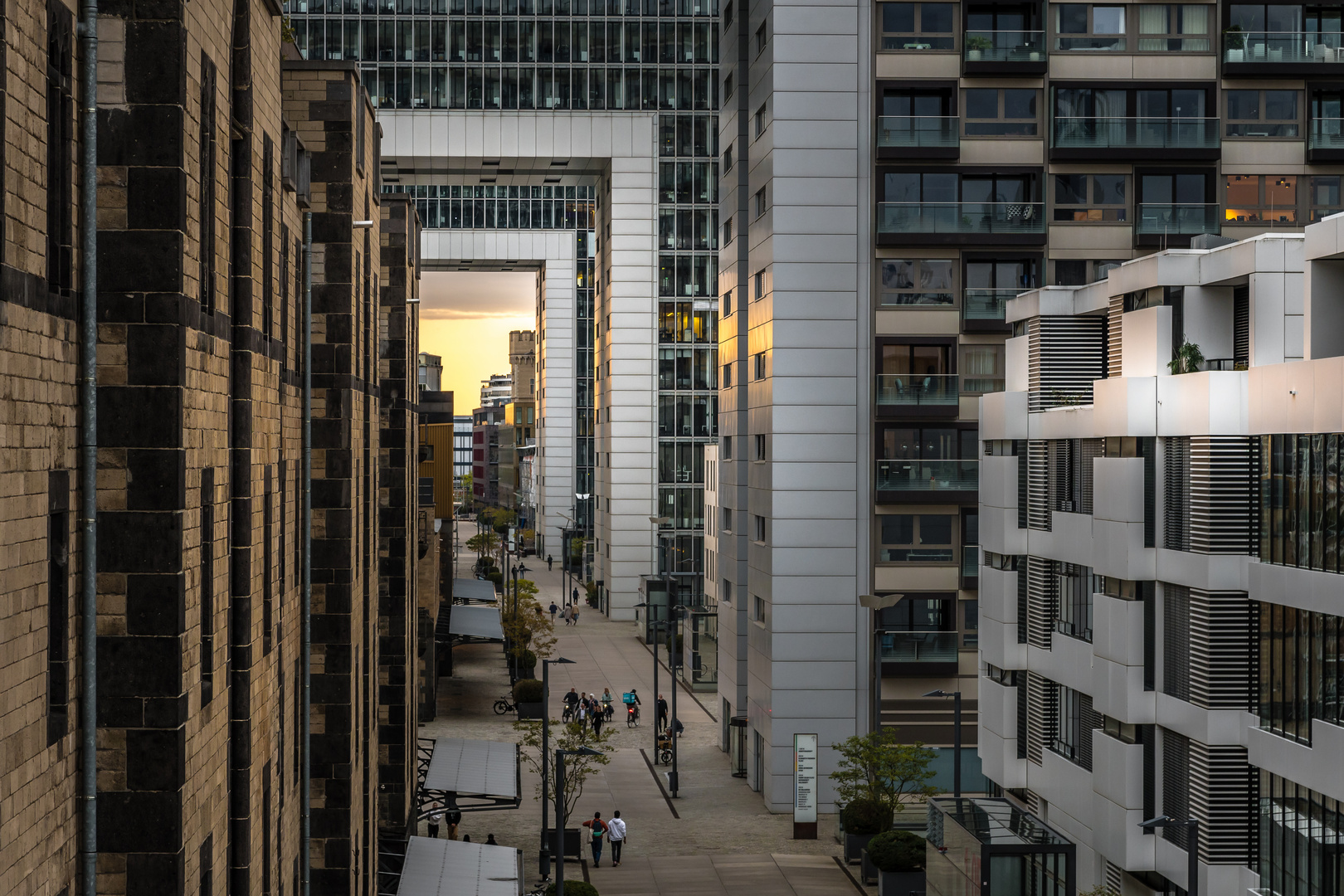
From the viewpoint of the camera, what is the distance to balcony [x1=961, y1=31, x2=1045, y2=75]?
47.3 m

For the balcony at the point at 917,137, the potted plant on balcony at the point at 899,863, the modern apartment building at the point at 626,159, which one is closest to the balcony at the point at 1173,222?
the balcony at the point at 917,137

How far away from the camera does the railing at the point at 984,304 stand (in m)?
48.0

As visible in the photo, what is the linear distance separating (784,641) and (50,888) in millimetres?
38050

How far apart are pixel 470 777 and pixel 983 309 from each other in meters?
22.1

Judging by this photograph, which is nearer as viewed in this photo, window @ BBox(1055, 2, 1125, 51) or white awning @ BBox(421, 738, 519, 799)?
white awning @ BBox(421, 738, 519, 799)

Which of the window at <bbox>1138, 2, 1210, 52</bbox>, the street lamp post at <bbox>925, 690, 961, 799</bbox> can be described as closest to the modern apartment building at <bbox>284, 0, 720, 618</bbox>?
the street lamp post at <bbox>925, 690, 961, 799</bbox>

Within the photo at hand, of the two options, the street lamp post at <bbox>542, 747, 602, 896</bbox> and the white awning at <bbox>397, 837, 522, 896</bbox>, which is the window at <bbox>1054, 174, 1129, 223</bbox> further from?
the white awning at <bbox>397, 837, 522, 896</bbox>

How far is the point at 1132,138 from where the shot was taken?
4775 cm

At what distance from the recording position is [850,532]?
4875 centimetres

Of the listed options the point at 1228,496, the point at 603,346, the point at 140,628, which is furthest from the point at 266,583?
the point at 603,346

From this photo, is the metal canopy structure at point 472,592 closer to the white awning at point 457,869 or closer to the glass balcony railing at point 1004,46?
the glass balcony railing at point 1004,46

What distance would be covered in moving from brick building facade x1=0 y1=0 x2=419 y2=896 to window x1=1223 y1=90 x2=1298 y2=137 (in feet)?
113

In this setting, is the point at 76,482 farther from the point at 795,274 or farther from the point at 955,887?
the point at 795,274

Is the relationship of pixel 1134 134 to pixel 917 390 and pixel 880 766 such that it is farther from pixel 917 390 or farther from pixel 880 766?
pixel 880 766
